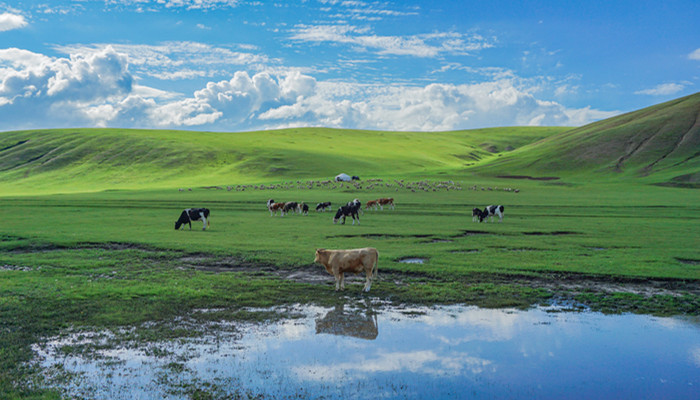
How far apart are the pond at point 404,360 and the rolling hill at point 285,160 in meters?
104

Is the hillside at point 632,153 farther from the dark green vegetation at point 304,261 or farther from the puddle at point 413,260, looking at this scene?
the puddle at point 413,260

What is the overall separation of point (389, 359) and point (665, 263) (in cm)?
1740

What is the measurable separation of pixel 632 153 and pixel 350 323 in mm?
149036

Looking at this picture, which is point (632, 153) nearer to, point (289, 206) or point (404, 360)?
point (289, 206)

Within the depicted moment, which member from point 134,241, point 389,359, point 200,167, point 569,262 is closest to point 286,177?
point 200,167

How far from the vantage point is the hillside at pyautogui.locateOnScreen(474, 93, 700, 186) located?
120 meters

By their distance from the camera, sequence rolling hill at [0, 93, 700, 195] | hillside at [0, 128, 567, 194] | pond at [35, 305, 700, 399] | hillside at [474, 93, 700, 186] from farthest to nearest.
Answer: hillside at [0, 128, 567, 194]
rolling hill at [0, 93, 700, 195]
hillside at [474, 93, 700, 186]
pond at [35, 305, 700, 399]

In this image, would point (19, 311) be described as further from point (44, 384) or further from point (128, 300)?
point (44, 384)

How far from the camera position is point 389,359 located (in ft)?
38.4

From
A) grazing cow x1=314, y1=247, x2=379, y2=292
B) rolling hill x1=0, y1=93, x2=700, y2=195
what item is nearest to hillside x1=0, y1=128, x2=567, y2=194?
rolling hill x1=0, y1=93, x2=700, y2=195

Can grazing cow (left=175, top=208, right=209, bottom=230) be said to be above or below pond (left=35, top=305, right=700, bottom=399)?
above

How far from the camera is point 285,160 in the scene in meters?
151

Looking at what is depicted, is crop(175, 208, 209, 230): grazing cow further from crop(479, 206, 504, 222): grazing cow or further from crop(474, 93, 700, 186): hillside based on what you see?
crop(474, 93, 700, 186): hillside

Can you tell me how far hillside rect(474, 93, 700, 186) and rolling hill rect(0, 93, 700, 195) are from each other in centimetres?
25
